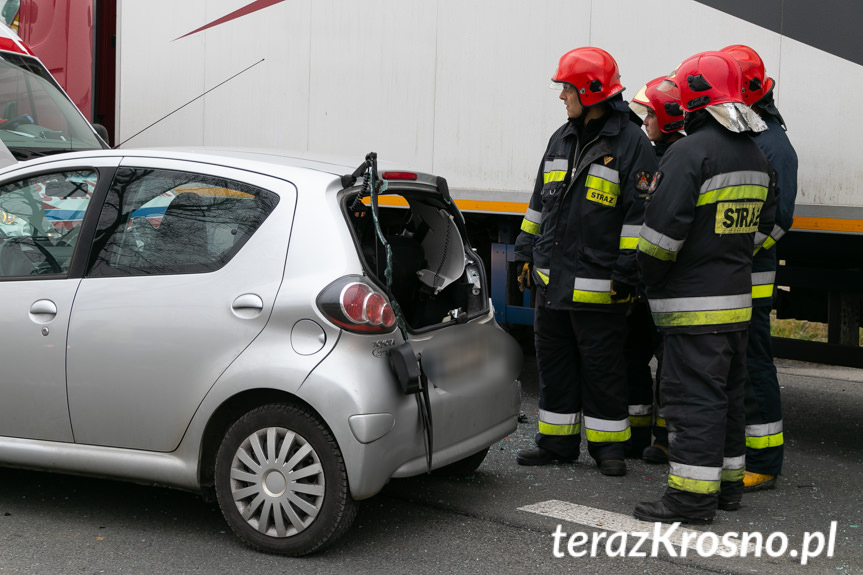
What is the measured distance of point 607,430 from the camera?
542 cm

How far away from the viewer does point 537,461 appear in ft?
18.1

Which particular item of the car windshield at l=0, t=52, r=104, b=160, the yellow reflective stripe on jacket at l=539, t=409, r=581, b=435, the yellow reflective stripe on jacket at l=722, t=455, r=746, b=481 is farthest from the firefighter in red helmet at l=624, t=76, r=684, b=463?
the car windshield at l=0, t=52, r=104, b=160

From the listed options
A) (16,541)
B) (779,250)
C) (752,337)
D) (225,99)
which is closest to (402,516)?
(16,541)

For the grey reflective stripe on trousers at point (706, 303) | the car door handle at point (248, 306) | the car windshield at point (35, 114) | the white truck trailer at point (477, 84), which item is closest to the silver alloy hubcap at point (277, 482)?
the car door handle at point (248, 306)

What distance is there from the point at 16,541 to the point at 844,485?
149 inches

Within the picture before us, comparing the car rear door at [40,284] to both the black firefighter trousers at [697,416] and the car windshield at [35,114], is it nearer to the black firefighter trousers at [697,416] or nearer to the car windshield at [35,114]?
the black firefighter trousers at [697,416]

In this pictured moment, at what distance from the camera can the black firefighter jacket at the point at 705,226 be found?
4406 millimetres

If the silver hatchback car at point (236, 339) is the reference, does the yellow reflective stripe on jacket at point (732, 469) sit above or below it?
below

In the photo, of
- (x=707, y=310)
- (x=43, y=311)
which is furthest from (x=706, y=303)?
(x=43, y=311)

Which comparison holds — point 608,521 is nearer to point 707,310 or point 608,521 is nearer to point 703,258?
point 707,310

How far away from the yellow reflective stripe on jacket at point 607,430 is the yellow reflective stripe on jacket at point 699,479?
927 mm

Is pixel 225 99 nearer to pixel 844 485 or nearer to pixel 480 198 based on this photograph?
pixel 480 198

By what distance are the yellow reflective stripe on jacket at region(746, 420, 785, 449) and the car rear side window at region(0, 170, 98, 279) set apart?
3166mm

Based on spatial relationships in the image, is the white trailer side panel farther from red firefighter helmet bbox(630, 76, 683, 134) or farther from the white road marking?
the white road marking
